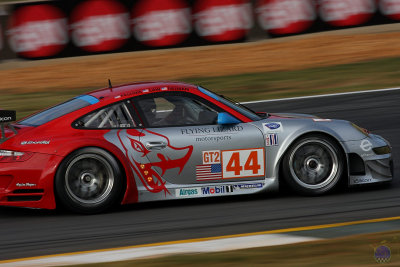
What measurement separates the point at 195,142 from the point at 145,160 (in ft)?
1.74

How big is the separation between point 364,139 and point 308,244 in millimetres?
2324

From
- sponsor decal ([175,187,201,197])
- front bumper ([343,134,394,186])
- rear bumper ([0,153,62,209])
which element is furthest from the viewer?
front bumper ([343,134,394,186])

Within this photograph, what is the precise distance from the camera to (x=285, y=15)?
1767cm

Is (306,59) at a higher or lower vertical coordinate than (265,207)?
higher

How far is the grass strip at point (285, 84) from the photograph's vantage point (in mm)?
14328

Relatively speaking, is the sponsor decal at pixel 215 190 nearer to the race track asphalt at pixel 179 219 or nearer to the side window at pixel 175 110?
the race track asphalt at pixel 179 219

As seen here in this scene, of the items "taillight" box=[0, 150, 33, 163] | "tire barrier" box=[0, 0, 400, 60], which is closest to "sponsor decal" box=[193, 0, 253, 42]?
"tire barrier" box=[0, 0, 400, 60]

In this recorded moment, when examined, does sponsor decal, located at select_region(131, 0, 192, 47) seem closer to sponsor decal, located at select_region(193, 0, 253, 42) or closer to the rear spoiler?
sponsor decal, located at select_region(193, 0, 253, 42)

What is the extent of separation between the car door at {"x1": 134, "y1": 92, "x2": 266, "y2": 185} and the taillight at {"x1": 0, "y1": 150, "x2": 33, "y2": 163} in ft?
3.65

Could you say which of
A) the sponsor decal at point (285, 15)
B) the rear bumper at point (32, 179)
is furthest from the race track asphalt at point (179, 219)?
the sponsor decal at point (285, 15)

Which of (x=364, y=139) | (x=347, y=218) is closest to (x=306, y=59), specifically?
(x=364, y=139)

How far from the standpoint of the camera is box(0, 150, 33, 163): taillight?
7070mm

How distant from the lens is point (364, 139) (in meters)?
7.75

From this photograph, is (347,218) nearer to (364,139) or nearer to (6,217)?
(364,139)
